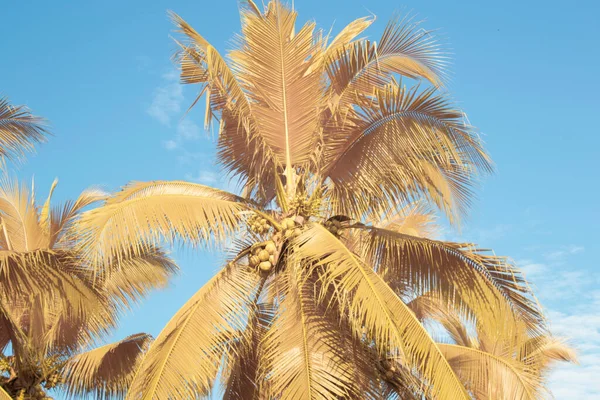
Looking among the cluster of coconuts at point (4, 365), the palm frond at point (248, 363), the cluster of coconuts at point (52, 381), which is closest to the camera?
the palm frond at point (248, 363)

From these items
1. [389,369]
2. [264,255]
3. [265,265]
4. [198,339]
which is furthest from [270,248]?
[389,369]

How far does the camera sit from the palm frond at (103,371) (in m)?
13.2

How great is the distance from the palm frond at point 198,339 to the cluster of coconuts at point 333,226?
115 cm

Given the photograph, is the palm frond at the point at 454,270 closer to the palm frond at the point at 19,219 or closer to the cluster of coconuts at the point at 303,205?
the cluster of coconuts at the point at 303,205

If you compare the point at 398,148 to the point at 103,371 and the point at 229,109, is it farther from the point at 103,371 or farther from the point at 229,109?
the point at 103,371

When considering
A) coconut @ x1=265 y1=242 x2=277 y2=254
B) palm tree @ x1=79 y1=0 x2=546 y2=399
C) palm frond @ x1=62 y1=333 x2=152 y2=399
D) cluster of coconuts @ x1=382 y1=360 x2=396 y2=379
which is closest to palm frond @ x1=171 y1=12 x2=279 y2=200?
palm tree @ x1=79 y1=0 x2=546 y2=399

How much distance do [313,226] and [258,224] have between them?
0.86 metres

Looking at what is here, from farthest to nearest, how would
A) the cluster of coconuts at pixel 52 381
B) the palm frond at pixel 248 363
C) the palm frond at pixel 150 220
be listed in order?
the cluster of coconuts at pixel 52 381 → the palm frond at pixel 248 363 → the palm frond at pixel 150 220

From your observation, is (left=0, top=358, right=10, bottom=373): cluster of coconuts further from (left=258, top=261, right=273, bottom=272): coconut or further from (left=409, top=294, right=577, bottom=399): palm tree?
(left=409, top=294, right=577, bottom=399): palm tree

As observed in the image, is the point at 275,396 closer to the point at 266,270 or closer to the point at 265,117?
the point at 266,270

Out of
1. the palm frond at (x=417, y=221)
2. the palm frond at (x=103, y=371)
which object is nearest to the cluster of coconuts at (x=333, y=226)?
the palm frond at (x=417, y=221)

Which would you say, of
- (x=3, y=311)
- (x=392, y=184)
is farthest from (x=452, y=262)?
(x=3, y=311)

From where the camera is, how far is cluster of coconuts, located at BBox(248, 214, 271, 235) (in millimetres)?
9602

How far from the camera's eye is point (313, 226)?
9.14 metres
